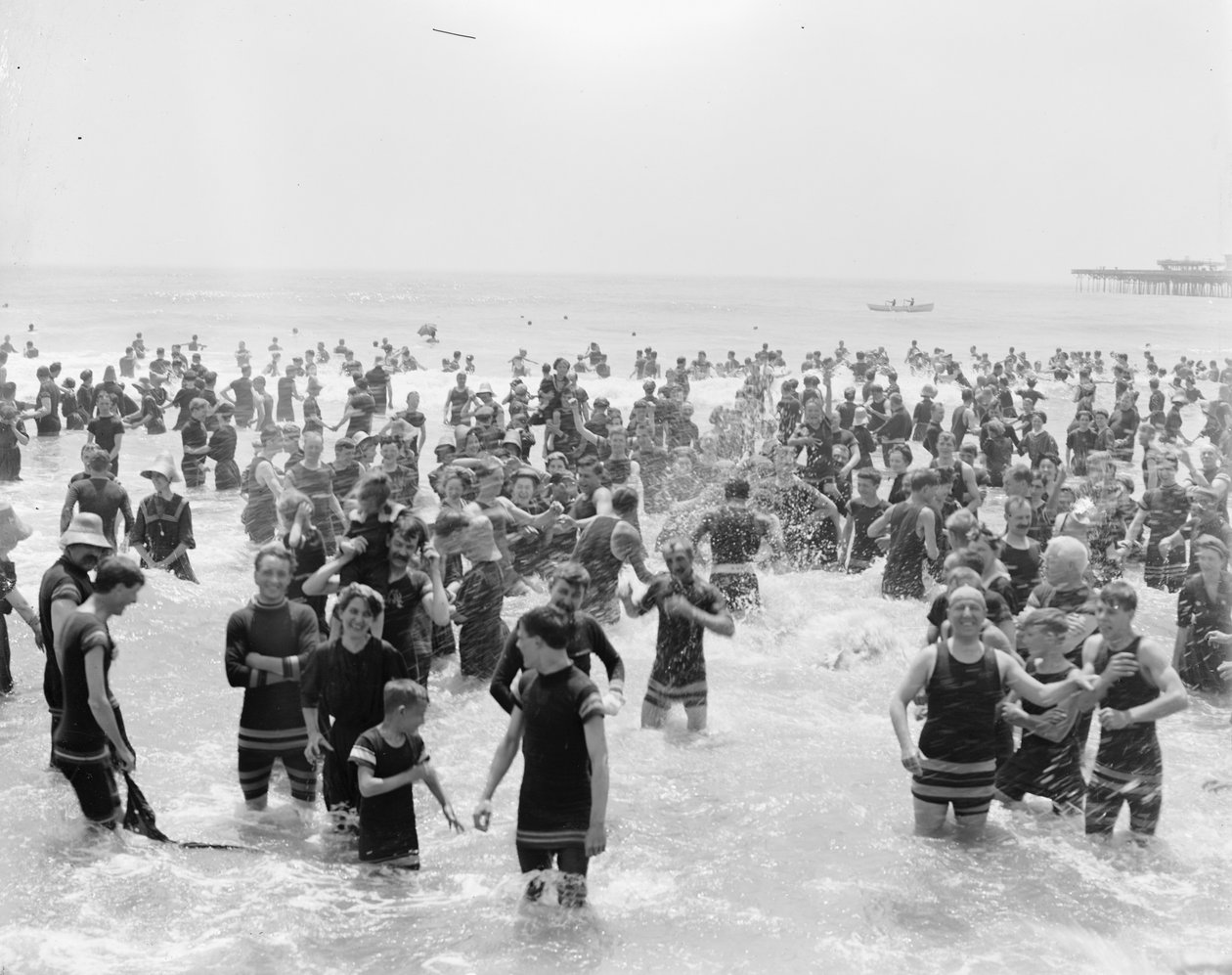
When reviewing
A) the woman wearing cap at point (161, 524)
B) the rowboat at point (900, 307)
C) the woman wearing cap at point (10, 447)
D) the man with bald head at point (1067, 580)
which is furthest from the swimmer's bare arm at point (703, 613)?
the rowboat at point (900, 307)

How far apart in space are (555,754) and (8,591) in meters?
4.75

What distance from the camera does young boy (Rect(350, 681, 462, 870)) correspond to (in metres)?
5.07

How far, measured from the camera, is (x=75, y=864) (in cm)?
568

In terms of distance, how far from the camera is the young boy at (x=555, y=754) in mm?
4785

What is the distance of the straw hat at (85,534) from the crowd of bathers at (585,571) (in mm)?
21

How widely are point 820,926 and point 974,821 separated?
96 cm

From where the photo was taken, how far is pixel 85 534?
20.3 feet

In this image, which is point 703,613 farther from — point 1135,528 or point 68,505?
point 1135,528

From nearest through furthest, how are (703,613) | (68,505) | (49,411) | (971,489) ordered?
(703,613) → (68,505) → (971,489) → (49,411)

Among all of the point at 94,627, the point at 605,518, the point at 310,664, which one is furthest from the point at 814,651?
the point at 94,627

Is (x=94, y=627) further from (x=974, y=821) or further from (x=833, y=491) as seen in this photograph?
(x=833, y=491)

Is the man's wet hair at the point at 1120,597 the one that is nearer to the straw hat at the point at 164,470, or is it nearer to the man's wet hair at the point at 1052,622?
the man's wet hair at the point at 1052,622

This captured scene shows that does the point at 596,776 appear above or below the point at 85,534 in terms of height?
below

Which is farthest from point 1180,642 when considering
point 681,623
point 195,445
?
point 195,445
